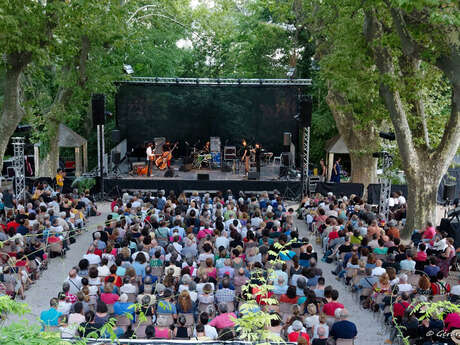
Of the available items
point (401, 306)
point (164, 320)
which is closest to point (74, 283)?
point (164, 320)

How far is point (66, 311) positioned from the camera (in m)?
8.10

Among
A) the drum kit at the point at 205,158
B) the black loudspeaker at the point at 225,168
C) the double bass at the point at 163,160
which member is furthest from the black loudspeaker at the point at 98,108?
the black loudspeaker at the point at 225,168

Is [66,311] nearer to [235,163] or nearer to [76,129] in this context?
[235,163]

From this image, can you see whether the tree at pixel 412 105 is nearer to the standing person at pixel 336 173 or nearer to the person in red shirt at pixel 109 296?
the standing person at pixel 336 173

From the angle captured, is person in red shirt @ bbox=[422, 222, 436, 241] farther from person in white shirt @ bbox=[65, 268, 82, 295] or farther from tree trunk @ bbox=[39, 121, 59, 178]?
tree trunk @ bbox=[39, 121, 59, 178]

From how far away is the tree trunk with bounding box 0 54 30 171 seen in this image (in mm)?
13453

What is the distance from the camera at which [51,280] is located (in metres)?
11.4

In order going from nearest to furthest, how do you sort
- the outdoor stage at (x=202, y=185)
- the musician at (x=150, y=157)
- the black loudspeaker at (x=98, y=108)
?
the black loudspeaker at (x=98, y=108), the outdoor stage at (x=202, y=185), the musician at (x=150, y=157)

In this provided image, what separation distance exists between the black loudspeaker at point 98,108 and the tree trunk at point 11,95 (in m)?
4.50

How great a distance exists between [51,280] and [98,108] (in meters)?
8.08

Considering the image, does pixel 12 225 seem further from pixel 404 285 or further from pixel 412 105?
pixel 412 105

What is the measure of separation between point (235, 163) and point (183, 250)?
11.7 meters

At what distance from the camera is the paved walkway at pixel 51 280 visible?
400 inches

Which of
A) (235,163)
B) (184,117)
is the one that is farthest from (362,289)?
(184,117)
